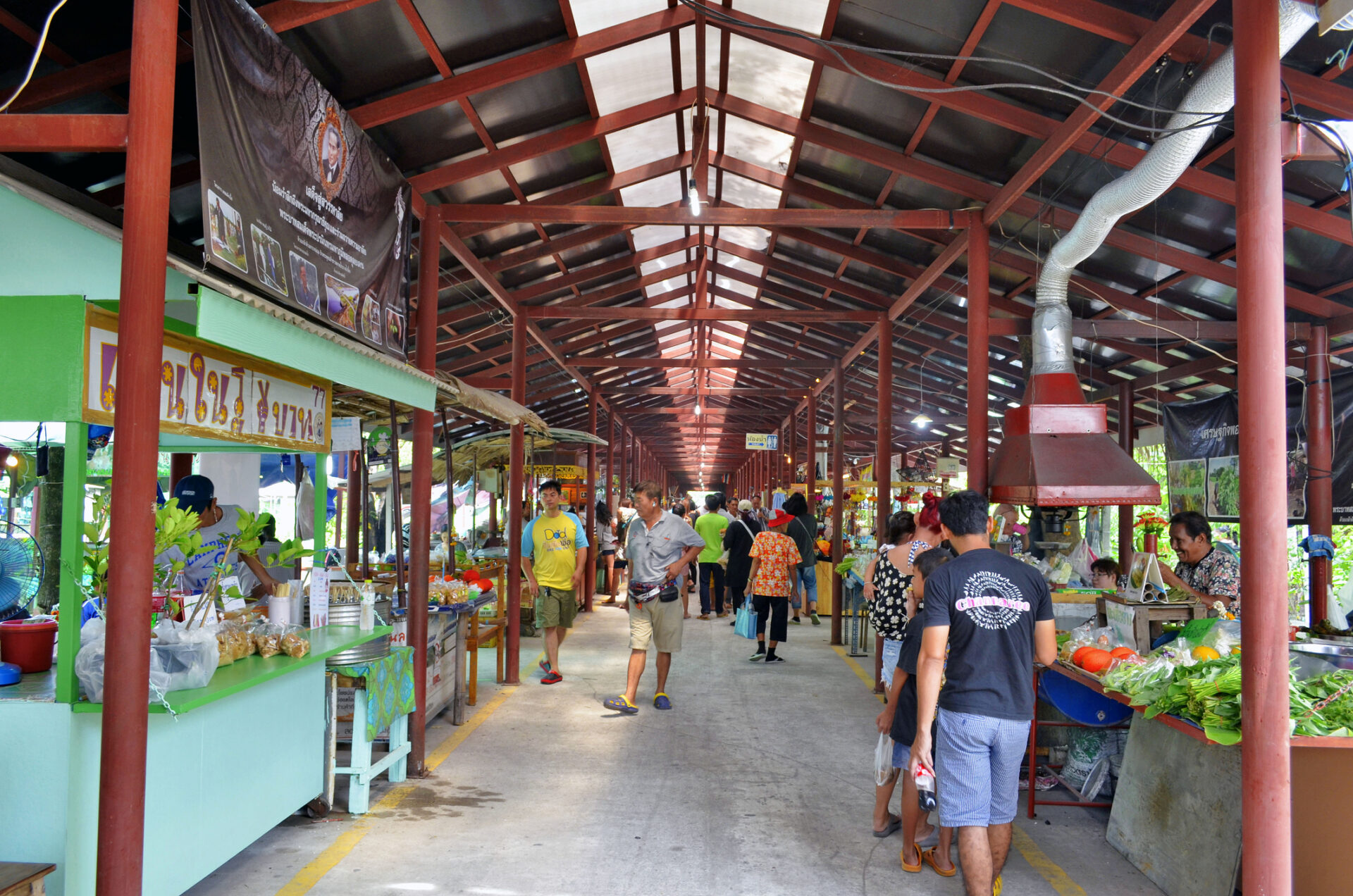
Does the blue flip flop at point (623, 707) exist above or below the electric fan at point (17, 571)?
below

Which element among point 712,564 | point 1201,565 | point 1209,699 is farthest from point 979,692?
point 712,564

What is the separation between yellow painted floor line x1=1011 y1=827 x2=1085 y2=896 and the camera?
Answer: 4168 millimetres

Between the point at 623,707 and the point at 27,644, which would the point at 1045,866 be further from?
the point at 27,644

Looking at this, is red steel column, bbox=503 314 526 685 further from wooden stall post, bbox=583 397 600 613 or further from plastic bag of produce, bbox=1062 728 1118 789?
plastic bag of produce, bbox=1062 728 1118 789

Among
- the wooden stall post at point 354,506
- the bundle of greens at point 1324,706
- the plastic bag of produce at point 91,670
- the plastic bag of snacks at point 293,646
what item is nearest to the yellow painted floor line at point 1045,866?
the bundle of greens at point 1324,706

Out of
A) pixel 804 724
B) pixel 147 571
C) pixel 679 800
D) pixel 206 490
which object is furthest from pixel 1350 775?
pixel 206 490

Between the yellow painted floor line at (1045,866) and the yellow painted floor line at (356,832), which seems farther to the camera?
the yellow painted floor line at (1045,866)

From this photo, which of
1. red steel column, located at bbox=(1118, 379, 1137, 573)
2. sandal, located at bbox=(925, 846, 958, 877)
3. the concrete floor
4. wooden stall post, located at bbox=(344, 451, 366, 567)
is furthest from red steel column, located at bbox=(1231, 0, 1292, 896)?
wooden stall post, located at bbox=(344, 451, 366, 567)

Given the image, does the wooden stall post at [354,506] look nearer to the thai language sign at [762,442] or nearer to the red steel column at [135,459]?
the red steel column at [135,459]

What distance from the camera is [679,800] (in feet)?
17.3

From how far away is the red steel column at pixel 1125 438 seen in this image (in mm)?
11688

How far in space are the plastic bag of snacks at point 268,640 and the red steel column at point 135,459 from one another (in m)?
1.39

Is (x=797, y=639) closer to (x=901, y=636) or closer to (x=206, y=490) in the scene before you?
(x=901, y=636)

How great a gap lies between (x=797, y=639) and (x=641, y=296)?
5175mm
